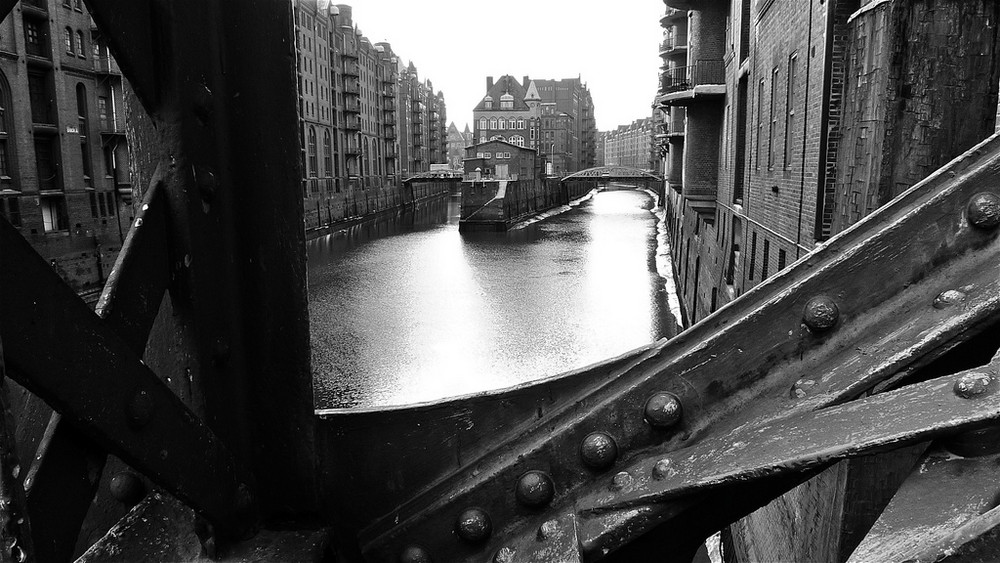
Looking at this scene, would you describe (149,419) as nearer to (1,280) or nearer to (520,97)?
(1,280)

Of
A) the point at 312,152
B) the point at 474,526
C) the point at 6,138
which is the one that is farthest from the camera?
the point at 312,152

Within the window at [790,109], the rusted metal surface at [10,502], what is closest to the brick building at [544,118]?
the window at [790,109]

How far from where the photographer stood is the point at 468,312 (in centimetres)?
2495

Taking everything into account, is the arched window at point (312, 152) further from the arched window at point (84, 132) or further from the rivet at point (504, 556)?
the rivet at point (504, 556)

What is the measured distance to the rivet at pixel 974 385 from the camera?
1064 millimetres

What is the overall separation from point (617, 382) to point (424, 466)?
49 centimetres

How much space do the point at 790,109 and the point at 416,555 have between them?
8795 millimetres

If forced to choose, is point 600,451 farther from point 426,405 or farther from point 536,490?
point 426,405

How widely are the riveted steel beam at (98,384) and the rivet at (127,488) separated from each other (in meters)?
0.23

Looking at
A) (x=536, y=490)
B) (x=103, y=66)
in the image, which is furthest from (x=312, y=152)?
(x=536, y=490)

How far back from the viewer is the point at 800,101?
812 cm

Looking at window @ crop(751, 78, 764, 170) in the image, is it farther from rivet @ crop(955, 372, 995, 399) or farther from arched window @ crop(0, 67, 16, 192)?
arched window @ crop(0, 67, 16, 192)

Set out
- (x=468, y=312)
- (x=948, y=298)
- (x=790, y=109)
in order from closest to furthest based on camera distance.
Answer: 1. (x=948, y=298)
2. (x=790, y=109)
3. (x=468, y=312)

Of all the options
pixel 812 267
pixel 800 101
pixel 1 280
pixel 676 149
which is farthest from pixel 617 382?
pixel 676 149
